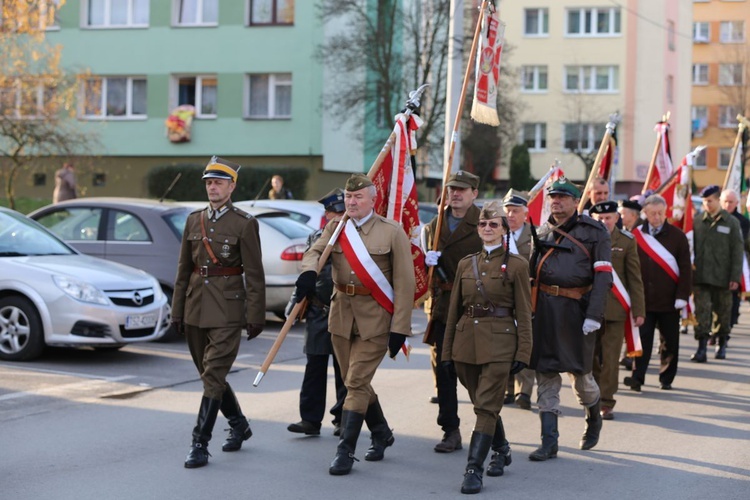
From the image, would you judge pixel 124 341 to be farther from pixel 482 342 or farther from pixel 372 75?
pixel 372 75

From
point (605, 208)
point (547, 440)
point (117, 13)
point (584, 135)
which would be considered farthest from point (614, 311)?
point (584, 135)

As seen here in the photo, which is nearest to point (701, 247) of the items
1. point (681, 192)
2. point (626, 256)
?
point (681, 192)

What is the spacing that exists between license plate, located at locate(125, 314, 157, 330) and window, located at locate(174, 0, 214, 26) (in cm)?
2730

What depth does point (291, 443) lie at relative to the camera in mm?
8500

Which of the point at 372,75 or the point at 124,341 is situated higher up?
the point at 372,75

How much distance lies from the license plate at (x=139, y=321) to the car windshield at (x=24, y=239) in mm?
1358

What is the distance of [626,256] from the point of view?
33.6 ft

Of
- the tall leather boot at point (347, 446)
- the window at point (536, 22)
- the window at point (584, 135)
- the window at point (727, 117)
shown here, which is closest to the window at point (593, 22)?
the window at point (536, 22)

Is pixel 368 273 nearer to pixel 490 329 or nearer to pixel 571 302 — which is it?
pixel 490 329

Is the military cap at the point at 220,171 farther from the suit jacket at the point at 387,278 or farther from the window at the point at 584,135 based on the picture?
the window at the point at 584,135

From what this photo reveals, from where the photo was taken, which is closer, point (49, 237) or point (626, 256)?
point (626, 256)

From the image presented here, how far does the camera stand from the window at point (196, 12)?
38188mm

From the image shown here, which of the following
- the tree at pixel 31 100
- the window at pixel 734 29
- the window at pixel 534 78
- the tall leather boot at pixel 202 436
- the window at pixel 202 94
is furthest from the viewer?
the window at pixel 734 29

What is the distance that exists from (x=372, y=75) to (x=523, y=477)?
3313 centimetres
